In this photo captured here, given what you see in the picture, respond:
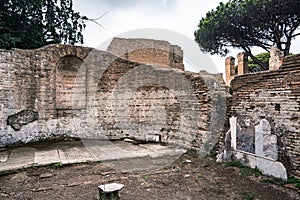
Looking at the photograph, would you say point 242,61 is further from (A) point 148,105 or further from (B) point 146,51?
(A) point 148,105

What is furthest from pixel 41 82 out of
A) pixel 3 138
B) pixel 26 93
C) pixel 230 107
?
pixel 230 107

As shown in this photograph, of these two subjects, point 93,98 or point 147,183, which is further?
point 93,98

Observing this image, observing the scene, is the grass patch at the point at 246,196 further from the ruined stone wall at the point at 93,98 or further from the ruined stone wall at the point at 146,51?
the ruined stone wall at the point at 146,51

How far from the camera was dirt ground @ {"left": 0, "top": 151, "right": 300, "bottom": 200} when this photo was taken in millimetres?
3721

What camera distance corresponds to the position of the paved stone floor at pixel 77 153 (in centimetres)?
544

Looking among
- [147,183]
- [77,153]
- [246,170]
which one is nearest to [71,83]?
[77,153]

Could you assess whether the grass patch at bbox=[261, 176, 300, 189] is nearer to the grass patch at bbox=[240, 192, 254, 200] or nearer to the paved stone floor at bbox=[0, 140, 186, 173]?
the grass patch at bbox=[240, 192, 254, 200]

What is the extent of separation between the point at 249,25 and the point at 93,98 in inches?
505

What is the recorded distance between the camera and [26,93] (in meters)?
7.48

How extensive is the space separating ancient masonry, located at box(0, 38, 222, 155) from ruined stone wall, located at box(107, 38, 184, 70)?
8.80 metres

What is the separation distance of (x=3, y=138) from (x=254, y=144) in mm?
6964

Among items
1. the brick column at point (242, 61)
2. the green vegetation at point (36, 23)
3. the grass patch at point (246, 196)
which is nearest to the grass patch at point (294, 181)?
the grass patch at point (246, 196)

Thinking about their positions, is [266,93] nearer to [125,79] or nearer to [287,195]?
[287,195]

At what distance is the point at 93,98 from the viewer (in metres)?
8.61
